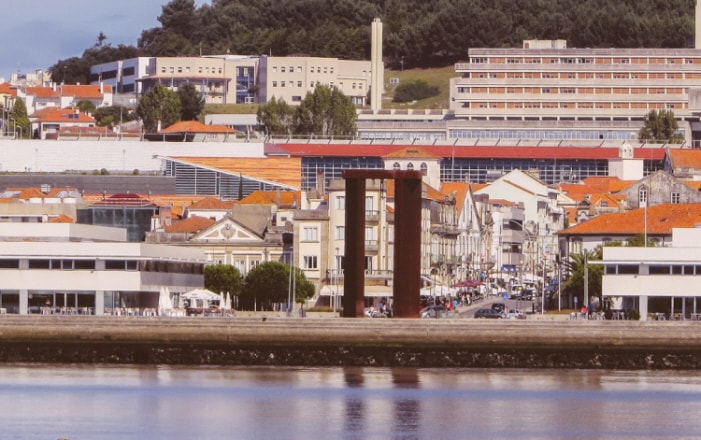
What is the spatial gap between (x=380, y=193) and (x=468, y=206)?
3047 cm

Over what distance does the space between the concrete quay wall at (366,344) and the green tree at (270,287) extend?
23.4 metres

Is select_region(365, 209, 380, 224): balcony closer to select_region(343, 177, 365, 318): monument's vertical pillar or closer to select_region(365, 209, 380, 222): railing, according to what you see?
select_region(365, 209, 380, 222): railing

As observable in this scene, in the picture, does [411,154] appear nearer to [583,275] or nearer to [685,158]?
[685,158]

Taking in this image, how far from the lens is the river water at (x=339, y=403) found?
63.2 m

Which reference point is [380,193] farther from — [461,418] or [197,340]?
[461,418]

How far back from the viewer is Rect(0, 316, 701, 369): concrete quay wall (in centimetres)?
8462

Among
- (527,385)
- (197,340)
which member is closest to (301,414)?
(527,385)

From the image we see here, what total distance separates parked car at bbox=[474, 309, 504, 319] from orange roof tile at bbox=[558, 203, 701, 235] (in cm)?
1566

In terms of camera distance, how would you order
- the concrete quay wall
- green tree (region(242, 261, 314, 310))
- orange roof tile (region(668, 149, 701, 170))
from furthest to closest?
orange roof tile (region(668, 149, 701, 170))
green tree (region(242, 261, 314, 310))
the concrete quay wall

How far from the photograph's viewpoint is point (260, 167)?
7215 inches

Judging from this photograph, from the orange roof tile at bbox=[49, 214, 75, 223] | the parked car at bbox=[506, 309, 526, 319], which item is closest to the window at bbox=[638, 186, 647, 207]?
the orange roof tile at bbox=[49, 214, 75, 223]

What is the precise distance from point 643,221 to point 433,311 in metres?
24.6

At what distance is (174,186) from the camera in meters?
179

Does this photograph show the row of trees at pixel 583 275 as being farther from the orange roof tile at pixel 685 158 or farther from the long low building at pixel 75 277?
the orange roof tile at pixel 685 158
